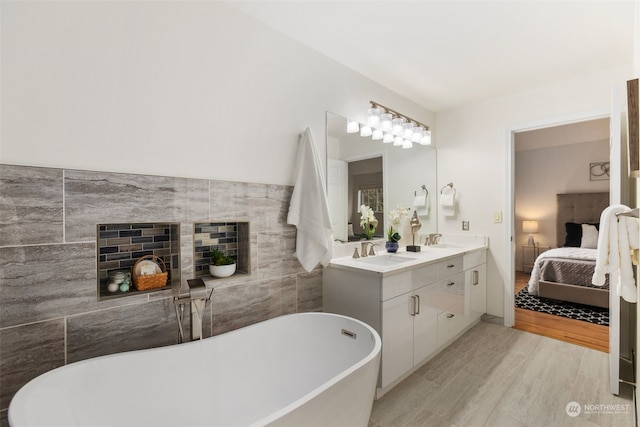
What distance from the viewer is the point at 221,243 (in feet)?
6.47

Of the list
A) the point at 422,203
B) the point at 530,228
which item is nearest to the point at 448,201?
the point at 422,203

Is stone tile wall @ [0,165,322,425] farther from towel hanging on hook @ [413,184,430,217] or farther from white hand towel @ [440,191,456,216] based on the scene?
white hand towel @ [440,191,456,216]

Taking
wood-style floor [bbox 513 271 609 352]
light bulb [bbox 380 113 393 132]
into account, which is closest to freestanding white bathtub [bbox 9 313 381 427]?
light bulb [bbox 380 113 393 132]

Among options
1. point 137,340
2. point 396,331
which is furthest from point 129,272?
point 396,331

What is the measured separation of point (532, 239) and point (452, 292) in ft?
13.0

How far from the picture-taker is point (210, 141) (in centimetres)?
175

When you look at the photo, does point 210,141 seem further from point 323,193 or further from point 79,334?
point 79,334

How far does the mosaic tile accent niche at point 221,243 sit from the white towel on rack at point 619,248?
189 cm

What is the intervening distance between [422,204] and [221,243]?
7.71 feet

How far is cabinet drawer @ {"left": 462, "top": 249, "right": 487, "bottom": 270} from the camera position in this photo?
9.52 feet

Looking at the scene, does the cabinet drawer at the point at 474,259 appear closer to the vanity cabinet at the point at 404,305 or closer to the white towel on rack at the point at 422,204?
the vanity cabinet at the point at 404,305

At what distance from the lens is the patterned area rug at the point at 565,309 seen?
3322mm

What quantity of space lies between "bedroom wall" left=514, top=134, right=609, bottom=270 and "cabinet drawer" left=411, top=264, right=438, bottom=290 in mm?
4350

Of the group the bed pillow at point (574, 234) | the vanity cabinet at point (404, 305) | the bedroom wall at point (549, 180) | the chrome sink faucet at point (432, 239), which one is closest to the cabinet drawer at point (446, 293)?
the vanity cabinet at point (404, 305)
